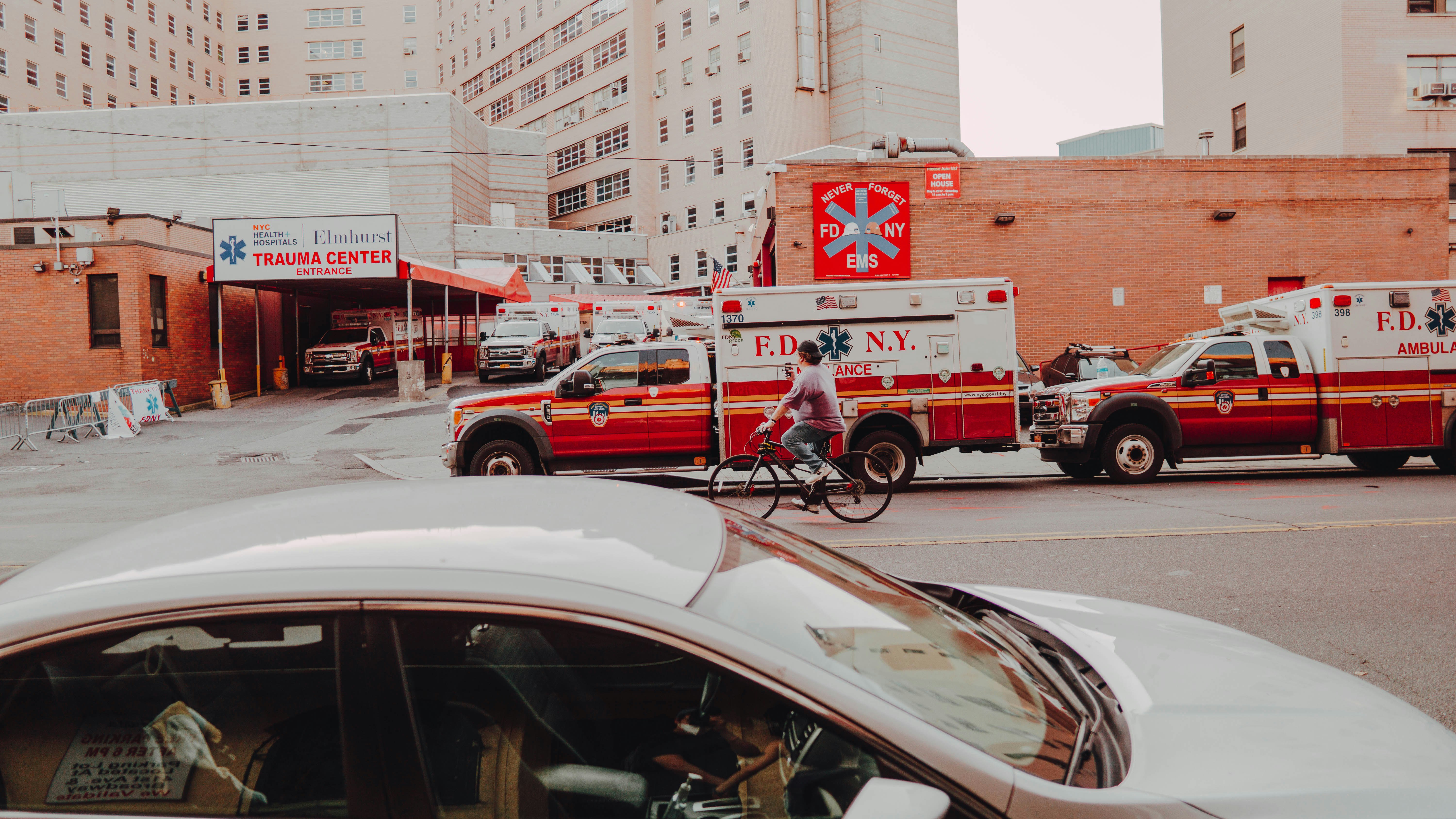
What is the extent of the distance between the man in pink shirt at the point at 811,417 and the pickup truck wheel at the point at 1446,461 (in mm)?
9821

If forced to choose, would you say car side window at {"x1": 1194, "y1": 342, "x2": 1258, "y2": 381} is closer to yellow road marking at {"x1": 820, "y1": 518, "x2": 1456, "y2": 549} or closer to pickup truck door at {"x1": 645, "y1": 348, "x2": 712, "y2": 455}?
yellow road marking at {"x1": 820, "y1": 518, "x2": 1456, "y2": 549}

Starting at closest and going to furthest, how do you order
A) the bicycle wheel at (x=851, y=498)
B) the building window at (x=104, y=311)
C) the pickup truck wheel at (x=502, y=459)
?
the bicycle wheel at (x=851, y=498) → the pickup truck wheel at (x=502, y=459) → the building window at (x=104, y=311)

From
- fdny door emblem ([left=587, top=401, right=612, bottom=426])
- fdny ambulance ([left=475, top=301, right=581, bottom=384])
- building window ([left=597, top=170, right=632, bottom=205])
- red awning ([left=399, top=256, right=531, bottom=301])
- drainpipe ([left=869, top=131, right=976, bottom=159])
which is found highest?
building window ([left=597, top=170, right=632, bottom=205])

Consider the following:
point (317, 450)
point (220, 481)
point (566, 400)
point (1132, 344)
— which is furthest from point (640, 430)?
point (1132, 344)

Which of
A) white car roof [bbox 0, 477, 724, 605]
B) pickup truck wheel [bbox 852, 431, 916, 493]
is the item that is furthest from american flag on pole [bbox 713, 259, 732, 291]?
white car roof [bbox 0, 477, 724, 605]

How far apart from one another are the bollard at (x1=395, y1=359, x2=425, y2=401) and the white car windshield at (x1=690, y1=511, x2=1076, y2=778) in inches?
999

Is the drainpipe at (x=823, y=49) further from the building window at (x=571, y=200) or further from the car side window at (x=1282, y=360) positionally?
the car side window at (x=1282, y=360)

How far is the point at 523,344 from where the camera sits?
95.8 ft

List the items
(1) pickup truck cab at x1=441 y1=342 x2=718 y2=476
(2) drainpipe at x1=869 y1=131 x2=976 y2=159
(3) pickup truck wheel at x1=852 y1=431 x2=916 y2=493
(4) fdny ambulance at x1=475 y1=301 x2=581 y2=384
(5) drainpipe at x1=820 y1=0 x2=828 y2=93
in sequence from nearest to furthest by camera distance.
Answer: (1) pickup truck cab at x1=441 y1=342 x2=718 y2=476 → (3) pickup truck wheel at x1=852 y1=431 x2=916 y2=493 → (2) drainpipe at x1=869 y1=131 x2=976 y2=159 → (4) fdny ambulance at x1=475 y1=301 x2=581 y2=384 → (5) drainpipe at x1=820 y1=0 x2=828 y2=93

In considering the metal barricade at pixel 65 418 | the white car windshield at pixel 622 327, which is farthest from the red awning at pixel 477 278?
the metal barricade at pixel 65 418

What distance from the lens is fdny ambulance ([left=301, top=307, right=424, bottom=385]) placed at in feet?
98.0

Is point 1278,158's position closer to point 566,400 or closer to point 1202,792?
point 566,400

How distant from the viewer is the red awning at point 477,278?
28.0 metres

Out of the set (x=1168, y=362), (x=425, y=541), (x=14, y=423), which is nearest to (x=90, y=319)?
(x=14, y=423)
